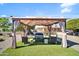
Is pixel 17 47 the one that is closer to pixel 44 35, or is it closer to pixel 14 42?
pixel 14 42

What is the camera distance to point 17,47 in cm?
1246

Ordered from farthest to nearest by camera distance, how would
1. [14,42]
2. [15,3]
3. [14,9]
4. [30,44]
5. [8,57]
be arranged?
[30,44] → [14,42] → [14,9] → [15,3] → [8,57]

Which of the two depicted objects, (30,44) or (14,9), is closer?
(14,9)

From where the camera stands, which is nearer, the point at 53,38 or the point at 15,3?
the point at 15,3

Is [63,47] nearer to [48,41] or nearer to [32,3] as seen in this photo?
[48,41]

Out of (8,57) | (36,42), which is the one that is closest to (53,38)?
(36,42)

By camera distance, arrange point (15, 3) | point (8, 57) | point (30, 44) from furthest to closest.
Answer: point (30, 44) → point (15, 3) → point (8, 57)

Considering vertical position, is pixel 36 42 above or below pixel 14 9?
below

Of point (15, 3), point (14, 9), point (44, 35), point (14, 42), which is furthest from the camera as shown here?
point (44, 35)

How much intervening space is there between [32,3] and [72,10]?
6.92 feet

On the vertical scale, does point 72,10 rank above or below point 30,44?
above

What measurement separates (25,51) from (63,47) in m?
2.38

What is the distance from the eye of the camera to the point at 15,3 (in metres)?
10.7

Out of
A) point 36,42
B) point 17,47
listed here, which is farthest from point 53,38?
point 17,47
